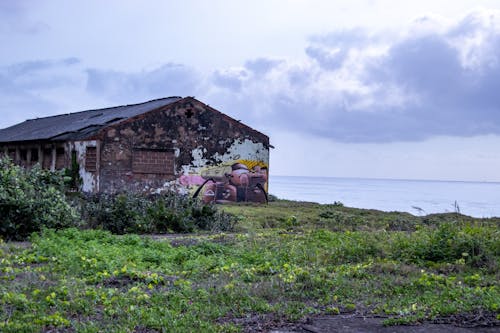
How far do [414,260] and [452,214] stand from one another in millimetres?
17079

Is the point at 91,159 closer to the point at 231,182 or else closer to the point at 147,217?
the point at 231,182

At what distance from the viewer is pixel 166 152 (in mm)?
27656

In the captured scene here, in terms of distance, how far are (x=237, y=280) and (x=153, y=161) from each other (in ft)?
61.5

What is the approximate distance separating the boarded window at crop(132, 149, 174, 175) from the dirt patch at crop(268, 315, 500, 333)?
20.5 meters

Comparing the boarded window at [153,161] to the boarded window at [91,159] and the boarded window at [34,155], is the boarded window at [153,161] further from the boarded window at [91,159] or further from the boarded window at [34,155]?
the boarded window at [34,155]

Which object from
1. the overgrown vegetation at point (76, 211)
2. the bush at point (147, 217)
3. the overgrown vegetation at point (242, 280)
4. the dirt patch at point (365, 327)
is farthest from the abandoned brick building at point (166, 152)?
the dirt patch at point (365, 327)

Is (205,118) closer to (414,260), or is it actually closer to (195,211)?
(195,211)

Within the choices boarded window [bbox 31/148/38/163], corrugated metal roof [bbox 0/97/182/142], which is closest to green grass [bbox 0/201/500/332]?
corrugated metal roof [bbox 0/97/182/142]

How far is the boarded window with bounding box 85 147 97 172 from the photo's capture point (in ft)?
85.3

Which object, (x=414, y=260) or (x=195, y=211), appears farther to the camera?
(x=195, y=211)

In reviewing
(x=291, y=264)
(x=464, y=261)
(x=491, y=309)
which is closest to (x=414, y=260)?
(x=464, y=261)

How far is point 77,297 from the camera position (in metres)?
7.64

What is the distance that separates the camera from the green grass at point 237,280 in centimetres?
712

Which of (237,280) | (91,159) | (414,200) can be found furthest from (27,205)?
(414,200)
